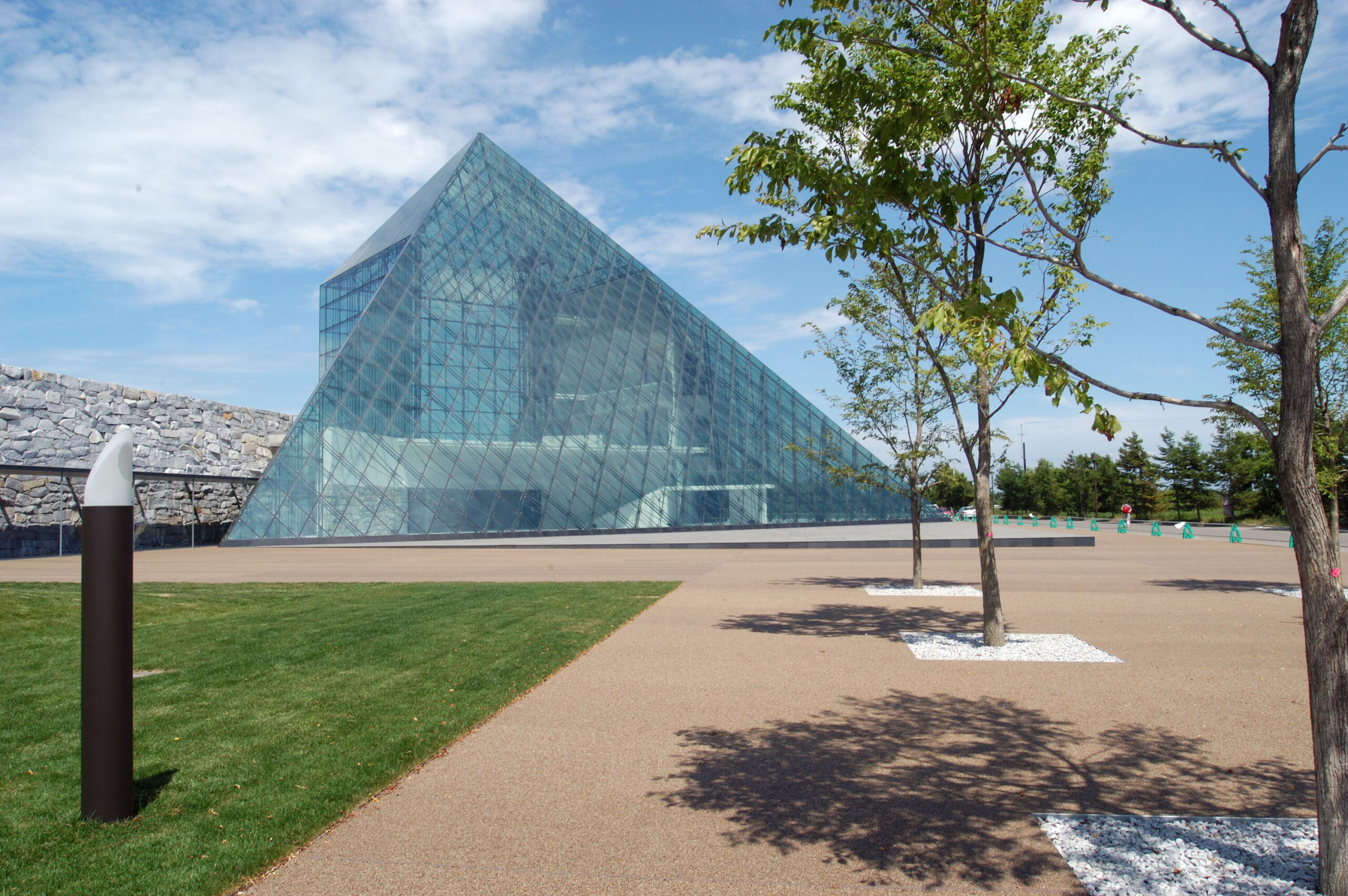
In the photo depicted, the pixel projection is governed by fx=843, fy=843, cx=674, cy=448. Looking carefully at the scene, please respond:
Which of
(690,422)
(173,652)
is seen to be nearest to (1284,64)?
(173,652)

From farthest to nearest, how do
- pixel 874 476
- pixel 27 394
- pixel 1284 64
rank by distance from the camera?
pixel 27 394 → pixel 874 476 → pixel 1284 64

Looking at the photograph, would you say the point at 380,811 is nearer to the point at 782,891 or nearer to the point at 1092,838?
the point at 782,891

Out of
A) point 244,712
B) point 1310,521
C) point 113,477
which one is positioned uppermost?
point 113,477

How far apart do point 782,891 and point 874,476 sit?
13.1m

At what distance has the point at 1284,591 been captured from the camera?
48.9ft

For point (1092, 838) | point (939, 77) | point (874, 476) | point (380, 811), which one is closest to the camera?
point (1092, 838)

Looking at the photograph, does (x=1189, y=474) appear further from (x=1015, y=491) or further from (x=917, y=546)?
(x=917, y=546)

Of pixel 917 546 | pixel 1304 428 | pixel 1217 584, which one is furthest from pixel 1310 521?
pixel 1217 584

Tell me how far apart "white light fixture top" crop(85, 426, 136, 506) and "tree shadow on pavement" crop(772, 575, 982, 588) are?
13.0 m

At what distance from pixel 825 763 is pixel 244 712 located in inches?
180

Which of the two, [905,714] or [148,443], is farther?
[148,443]

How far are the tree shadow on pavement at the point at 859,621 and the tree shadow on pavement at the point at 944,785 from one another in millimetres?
4006

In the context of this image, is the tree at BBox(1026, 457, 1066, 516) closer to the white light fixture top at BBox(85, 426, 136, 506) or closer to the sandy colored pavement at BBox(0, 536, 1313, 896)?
the sandy colored pavement at BBox(0, 536, 1313, 896)

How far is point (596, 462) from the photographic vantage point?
1390 inches
